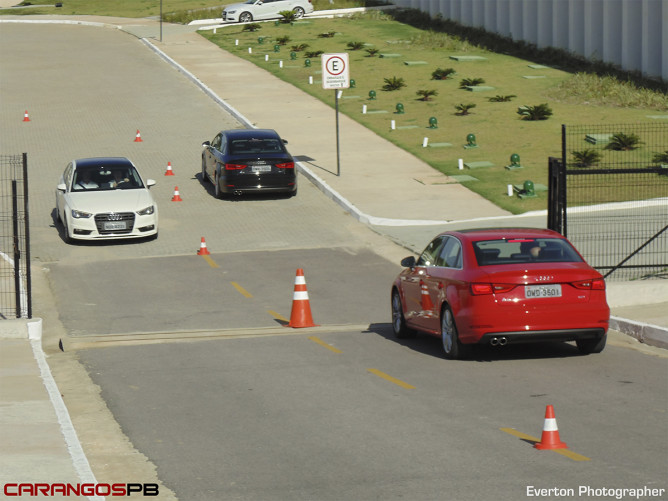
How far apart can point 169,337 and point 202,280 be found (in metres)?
5.30

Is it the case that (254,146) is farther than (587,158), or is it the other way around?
(587,158)

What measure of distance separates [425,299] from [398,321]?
134cm

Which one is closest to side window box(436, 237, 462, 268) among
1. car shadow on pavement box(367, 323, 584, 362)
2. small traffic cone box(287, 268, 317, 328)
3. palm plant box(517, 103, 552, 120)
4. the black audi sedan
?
car shadow on pavement box(367, 323, 584, 362)

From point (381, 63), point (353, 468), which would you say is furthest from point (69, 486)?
point (381, 63)

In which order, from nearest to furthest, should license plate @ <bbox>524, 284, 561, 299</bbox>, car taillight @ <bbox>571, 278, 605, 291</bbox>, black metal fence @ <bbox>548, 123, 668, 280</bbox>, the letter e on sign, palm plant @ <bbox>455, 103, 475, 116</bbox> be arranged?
license plate @ <bbox>524, 284, 561, 299</bbox> → car taillight @ <bbox>571, 278, 605, 291</bbox> → black metal fence @ <bbox>548, 123, 668, 280</bbox> → the letter e on sign → palm plant @ <bbox>455, 103, 475, 116</bbox>

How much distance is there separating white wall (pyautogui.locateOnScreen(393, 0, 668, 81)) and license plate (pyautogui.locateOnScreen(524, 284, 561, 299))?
29.8m

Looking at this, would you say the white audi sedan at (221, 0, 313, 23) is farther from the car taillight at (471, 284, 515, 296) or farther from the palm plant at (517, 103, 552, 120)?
the car taillight at (471, 284, 515, 296)

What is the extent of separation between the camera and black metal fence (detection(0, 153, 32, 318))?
55.6 ft

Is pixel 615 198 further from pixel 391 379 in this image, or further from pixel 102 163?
pixel 391 379

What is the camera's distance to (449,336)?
14.9 meters

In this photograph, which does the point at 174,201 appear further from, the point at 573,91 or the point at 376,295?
the point at 573,91

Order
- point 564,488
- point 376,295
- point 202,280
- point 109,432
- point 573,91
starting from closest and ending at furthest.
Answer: point 564,488 → point 109,432 → point 376,295 → point 202,280 → point 573,91

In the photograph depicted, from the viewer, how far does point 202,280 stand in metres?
22.6

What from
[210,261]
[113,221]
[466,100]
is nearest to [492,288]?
[210,261]
